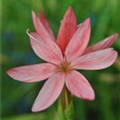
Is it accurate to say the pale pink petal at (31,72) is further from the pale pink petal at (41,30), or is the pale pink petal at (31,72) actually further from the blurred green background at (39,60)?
the blurred green background at (39,60)

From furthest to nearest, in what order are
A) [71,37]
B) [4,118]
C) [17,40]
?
[17,40]
[4,118]
[71,37]

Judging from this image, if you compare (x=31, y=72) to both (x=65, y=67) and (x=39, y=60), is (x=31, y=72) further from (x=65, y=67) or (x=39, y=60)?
(x=39, y=60)

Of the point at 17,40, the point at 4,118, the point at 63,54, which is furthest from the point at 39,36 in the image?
the point at 17,40

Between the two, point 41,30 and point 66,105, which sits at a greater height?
point 41,30

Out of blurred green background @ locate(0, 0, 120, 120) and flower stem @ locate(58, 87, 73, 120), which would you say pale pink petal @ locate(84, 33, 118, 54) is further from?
blurred green background @ locate(0, 0, 120, 120)

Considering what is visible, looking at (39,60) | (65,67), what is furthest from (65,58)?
(39,60)

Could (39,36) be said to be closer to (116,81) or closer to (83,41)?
(83,41)
